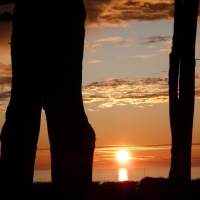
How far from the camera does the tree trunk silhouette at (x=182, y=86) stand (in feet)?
51.9

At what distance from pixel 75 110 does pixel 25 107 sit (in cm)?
112

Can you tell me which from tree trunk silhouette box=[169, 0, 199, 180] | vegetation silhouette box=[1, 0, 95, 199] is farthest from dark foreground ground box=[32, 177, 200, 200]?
tree trunk silhouette box=[169, 0, 199, 180]

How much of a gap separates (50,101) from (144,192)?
10.2ft

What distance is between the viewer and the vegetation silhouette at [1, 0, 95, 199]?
1144 centimetres

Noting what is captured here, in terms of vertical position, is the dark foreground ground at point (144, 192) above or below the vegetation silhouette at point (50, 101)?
below

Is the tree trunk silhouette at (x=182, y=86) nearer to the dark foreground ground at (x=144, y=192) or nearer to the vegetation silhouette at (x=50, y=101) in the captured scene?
the dark foreground ground at (x=144, y=192)

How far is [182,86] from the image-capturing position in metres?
16.1

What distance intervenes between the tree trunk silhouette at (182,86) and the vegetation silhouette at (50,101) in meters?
4.97

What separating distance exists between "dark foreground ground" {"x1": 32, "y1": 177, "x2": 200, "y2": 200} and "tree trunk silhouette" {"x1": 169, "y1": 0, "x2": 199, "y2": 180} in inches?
119

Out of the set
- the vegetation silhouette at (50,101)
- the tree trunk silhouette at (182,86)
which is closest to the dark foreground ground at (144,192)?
the vegetation silhouette at (50,101)

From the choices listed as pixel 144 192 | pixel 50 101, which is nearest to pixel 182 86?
pixel 144 192

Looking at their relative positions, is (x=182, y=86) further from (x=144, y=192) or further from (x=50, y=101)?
(x=50, y=101)

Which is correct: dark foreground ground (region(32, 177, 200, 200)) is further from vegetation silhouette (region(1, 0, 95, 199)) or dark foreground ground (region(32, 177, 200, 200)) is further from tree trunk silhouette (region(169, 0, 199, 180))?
tree trunk silhouette (region(169, 0, 199, 180))

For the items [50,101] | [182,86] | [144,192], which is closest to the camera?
[50,101]
